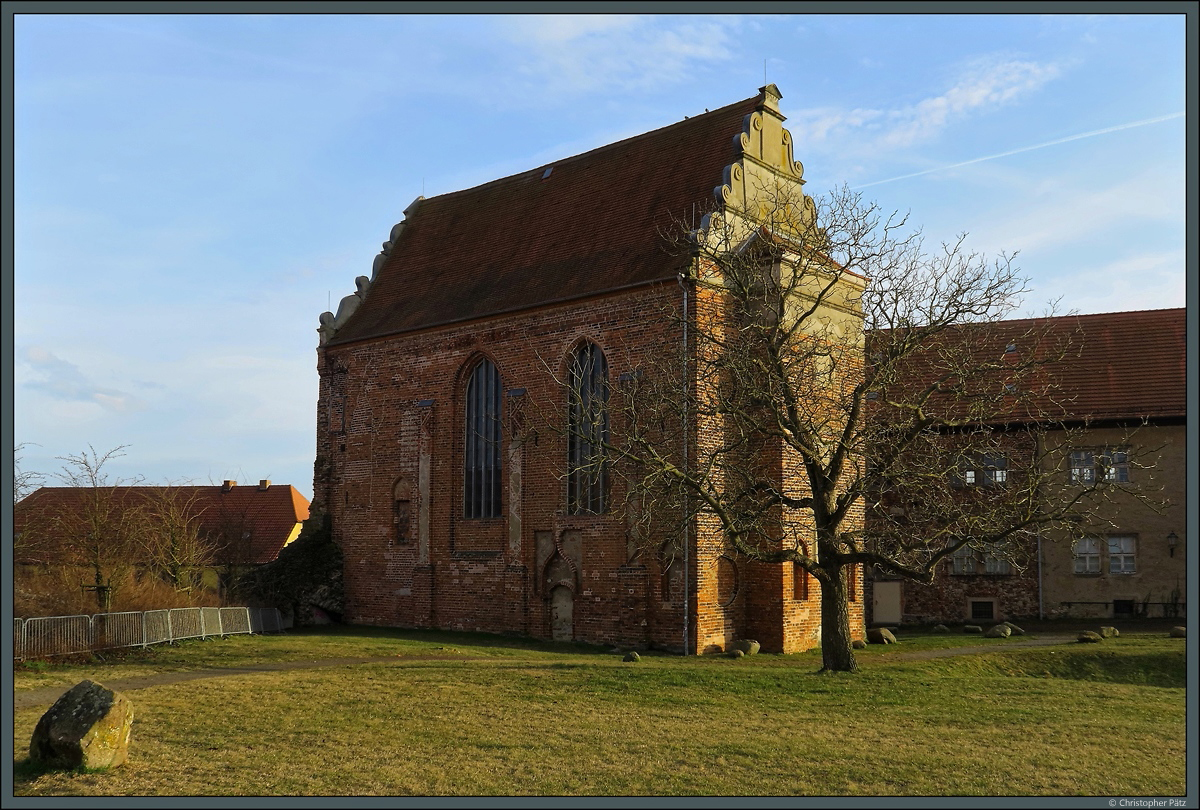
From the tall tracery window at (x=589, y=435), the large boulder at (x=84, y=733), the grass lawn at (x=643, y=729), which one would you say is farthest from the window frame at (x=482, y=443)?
the large boulder at (x=84, y=733)

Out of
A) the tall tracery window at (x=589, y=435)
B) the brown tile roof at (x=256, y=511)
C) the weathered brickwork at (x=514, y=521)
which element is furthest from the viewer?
the brown tile roof at (x=256, y=511)

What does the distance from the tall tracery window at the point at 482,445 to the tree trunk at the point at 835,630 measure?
9969 millimetres

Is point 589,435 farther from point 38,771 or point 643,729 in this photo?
point 38,771

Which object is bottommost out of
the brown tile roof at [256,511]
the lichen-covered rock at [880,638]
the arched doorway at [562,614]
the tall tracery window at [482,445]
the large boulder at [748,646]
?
the lichen-covered rock at [880,638]

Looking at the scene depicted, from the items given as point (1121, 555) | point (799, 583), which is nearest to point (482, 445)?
point (799, 583)

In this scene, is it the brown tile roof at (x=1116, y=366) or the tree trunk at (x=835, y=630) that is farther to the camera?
the brown tile roof at (x=1116, y=366)

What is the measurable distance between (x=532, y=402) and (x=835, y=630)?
9.36 metres

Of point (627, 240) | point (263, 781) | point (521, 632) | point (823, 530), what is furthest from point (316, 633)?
point (263, 781)

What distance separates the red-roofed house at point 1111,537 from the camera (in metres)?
27.0

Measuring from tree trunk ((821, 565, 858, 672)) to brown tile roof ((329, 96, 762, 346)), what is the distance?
725 cm

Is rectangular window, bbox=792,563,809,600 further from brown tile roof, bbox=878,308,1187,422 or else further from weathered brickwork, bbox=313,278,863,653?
brown tile roof, bbox=878,308,1187,422

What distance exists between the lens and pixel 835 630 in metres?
15.2

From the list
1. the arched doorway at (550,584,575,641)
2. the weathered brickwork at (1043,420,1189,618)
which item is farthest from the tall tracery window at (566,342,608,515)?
the weathered brickwork at (1043,420,1189,618)

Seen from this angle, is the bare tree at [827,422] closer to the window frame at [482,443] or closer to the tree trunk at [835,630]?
the tree trunk at [835,630]
